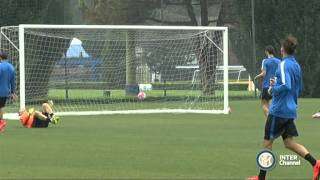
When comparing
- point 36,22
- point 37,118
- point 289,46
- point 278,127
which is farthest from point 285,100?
point 36,22

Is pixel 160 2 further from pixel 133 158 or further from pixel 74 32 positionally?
pixel 133 158

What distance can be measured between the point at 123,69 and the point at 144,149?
58.6 ft

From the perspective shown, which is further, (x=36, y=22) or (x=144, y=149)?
(x=36, y=22)

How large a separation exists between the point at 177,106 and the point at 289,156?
59.6ft

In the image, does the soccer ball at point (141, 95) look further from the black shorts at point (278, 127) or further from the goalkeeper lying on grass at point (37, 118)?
the black shorts at point (278, 127)

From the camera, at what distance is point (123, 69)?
32.8m

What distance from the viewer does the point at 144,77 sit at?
3516 centimetres

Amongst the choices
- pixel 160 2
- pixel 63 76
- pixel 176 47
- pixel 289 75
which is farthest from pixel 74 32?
pixel 289 75

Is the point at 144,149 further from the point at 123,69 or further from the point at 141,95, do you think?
the point at 141,95

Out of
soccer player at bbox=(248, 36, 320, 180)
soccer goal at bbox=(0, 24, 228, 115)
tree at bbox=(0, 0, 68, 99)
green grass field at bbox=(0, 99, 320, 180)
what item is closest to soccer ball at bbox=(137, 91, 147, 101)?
soccer goal at bbox=(0, 24, 228, 115)

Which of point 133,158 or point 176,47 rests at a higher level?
point 176,47

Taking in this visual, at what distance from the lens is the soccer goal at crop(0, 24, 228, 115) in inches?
1260

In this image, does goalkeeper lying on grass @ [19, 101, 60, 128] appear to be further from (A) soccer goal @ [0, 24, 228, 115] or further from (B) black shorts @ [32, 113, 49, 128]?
(A) soccer goal @ [0, 24, 228, 115]

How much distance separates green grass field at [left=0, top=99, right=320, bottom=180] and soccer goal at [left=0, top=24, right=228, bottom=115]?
27.4ft
